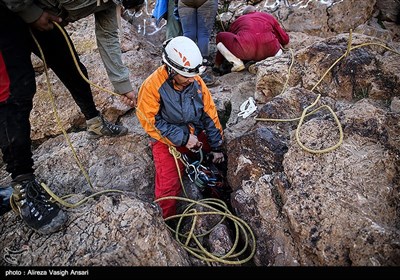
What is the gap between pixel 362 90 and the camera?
3.25 m

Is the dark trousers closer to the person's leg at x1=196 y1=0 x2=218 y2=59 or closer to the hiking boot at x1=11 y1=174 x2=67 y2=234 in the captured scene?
the hiking boot at x1=11 y1=174 x2=67 y2=234

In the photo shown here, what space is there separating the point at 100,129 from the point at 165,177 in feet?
3.01

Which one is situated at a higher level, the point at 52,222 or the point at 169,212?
the point at 52,222

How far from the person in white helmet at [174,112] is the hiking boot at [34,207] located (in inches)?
43.7

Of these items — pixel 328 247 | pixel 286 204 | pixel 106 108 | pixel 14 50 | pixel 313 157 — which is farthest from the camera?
pixel 106 108

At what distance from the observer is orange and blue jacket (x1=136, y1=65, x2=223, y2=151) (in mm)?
3066

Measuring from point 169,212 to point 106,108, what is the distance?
1916 mm

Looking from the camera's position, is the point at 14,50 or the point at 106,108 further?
the point at 106,108

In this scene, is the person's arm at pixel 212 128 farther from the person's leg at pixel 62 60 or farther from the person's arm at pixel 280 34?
the person's arm at pixel 280 34

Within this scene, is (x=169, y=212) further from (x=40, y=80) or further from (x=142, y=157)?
(x=40, y=80)

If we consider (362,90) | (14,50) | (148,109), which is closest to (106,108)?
(148,109)

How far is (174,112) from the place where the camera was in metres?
3.17

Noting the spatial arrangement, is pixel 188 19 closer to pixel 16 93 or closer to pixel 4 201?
pixel 16 93

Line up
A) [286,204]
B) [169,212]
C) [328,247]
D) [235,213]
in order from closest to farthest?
[328,247] → [286,204] → [235,213] → [169,212]
